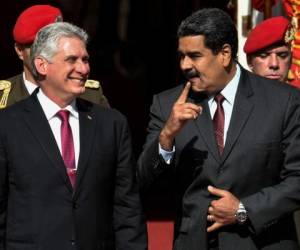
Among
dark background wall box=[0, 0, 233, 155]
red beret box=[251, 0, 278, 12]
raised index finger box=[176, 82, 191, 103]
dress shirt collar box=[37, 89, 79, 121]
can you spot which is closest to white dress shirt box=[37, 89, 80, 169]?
dress shirt collar box=[37, 89, 79, 121]

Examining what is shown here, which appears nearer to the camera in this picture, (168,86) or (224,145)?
(224,145)

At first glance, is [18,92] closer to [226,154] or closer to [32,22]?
[32,22]

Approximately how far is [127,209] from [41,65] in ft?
2.38

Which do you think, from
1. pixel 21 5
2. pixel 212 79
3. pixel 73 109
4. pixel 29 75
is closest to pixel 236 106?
pixel 212 79

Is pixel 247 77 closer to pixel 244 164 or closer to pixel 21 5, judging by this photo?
pixel 244 164

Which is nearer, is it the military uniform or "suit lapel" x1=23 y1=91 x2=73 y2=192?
"suit lapel" x1=23 y1=91 x2=73 y2=192

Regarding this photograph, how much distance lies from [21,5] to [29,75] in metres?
3.90

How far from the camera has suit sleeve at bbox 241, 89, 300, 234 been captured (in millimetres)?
4367

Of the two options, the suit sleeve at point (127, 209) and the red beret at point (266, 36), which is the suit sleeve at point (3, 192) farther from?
the red beret at point (266, 36)

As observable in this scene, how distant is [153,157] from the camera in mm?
4387

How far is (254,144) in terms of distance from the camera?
14.4 feet

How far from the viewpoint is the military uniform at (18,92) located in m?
5.26

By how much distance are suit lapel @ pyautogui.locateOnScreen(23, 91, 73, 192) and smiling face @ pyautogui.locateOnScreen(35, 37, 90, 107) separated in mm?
101

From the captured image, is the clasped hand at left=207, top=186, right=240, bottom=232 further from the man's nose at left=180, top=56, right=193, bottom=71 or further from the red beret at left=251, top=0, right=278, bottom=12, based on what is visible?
the red beret at left=251, top=0, right=278, bottom=12
